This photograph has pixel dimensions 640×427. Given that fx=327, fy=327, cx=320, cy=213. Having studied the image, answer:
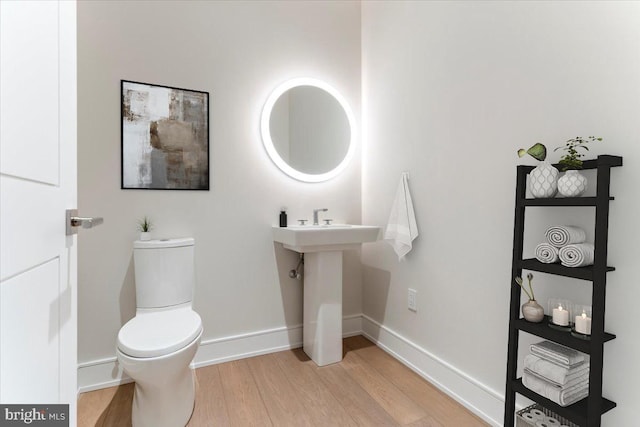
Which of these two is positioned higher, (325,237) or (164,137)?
(164,137)

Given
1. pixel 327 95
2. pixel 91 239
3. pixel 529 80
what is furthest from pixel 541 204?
pixel 91 239

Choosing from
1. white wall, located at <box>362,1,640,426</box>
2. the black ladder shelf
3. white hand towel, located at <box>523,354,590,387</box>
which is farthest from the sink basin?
white hand towel, located at <box>523,354,590,387</box>

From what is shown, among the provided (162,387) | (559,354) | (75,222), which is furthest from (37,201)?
(559,354)

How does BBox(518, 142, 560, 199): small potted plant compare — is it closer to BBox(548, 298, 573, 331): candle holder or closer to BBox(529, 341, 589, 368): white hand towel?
BBox(548, 298, 573, 331): candle holder

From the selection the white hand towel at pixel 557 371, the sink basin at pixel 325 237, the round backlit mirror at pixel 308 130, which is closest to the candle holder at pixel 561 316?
the white hand towel at pixel 557 371

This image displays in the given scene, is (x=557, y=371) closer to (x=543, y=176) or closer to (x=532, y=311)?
(x=532, y=311)

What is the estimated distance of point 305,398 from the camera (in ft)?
5.89

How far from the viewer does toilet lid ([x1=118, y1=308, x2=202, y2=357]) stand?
137 centimetres

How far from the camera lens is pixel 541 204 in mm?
1216

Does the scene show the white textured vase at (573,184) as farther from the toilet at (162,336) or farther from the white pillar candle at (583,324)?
the toilet at (162,336)

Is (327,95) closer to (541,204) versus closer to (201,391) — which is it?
(541,204)

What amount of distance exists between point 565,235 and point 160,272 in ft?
6.43

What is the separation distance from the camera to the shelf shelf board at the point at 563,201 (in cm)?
109
